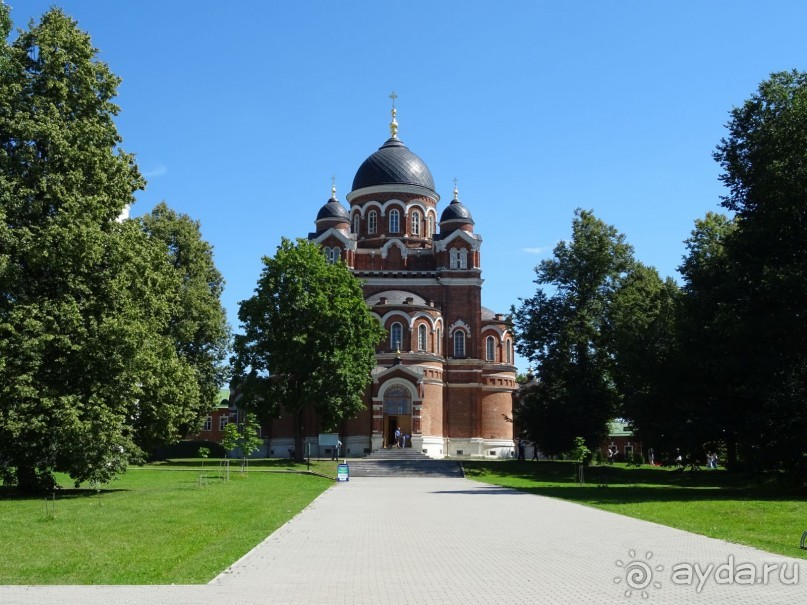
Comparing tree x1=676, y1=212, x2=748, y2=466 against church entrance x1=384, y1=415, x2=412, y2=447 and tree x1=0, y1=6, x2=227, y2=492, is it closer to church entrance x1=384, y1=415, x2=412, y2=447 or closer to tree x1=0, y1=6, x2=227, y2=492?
tree x1=0, y1=6, x2=227, y2=492

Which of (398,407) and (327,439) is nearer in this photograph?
(327,439)

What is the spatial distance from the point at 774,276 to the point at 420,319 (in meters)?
30.0

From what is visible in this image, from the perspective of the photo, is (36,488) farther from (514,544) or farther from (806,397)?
(806,397)

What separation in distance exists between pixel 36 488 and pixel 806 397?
76.5ft

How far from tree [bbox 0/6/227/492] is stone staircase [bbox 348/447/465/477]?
63.6ft

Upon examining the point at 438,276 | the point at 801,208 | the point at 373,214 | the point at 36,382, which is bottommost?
the point at 36,382

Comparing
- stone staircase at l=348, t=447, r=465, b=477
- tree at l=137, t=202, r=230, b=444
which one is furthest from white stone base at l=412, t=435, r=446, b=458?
tree at l=137, t=202, r=230, b=444

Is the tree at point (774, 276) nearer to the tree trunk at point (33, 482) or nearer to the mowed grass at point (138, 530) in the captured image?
the mowed grass at point (138, 530)

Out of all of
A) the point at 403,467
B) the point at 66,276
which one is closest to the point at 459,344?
the point at 403,467

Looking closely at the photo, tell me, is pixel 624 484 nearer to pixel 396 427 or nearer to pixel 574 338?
pixel 574 338

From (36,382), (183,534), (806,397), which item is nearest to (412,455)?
(806,397)

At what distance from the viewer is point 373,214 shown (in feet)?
194

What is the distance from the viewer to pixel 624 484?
34125 mm

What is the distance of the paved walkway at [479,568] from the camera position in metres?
9.25
